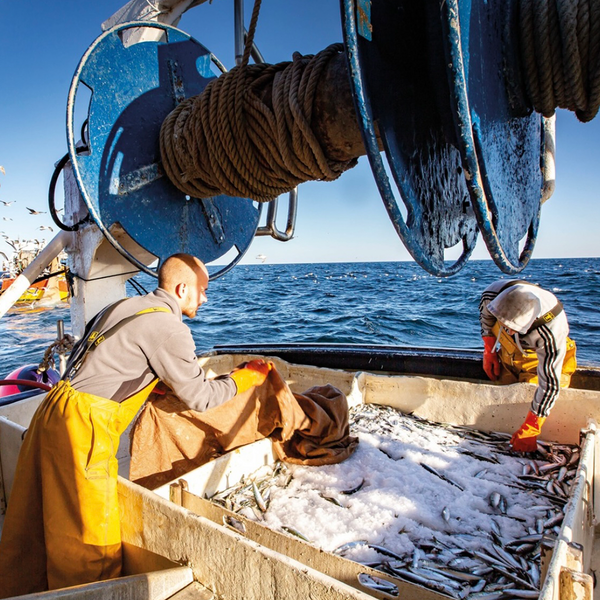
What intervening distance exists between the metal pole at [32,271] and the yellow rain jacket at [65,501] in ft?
6.38

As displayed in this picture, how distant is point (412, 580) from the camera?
2.53 m

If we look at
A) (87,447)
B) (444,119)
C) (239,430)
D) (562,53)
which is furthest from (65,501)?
(562,53)

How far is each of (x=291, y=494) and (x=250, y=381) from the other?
0.98 metres

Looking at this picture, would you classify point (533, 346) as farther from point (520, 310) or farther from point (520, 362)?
point (520, 362)

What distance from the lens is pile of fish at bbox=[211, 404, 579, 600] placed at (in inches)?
105

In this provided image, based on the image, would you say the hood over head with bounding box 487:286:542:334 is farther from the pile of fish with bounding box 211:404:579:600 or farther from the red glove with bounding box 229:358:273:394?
the red glove with bounding box 229:358:273:394

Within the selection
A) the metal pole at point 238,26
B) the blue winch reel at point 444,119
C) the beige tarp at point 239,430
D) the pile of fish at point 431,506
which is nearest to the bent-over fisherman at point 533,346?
the pile of fish at point 431,506

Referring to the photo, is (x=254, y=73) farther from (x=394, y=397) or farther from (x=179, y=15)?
(x=394, y=397)

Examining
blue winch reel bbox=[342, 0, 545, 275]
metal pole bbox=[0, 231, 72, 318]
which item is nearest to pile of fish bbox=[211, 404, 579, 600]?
blue winch reel bbox=[342, 0, 545, 275]

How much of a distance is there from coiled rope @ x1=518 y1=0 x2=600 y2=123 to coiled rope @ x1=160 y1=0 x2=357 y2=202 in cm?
104

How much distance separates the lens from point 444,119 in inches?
84.4

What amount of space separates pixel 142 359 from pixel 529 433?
352 cm

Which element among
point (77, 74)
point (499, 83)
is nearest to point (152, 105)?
point (77, 74)

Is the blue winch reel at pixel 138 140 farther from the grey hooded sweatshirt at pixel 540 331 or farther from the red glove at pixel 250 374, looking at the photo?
the grey hooded sweatshirt at pixel 540 331
